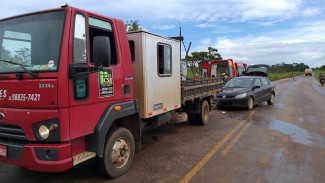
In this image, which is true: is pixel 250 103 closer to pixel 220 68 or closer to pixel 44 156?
pixel 220 68

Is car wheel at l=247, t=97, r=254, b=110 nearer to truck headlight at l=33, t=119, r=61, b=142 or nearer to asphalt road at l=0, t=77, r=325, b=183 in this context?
asphalt road at l=0, t=77, r=325, b=183

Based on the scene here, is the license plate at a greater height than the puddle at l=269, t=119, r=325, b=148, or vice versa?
the license plate

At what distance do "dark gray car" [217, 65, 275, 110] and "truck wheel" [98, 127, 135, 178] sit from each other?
7.51 m

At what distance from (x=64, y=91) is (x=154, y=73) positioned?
7.46 feet

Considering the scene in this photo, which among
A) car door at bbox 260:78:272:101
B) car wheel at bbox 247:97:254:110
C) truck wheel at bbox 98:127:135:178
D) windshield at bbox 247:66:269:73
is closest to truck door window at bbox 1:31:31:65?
truck wheel at bbox 98:127:135:178

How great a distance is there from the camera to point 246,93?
11055 mm

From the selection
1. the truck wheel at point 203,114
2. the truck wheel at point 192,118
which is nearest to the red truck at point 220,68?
the truck wheel at point 203,114

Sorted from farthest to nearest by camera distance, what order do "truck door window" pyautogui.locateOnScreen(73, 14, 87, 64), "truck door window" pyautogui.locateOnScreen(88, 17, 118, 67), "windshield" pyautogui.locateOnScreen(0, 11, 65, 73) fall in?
"truck door window" pyautogui.locateOnScreen(88, 17, 118, 67)
"truck door window" pyautogui.locateOnScreen(73, 14, 87, 64)
"windshield" pyautogui.locateOnScreen(0, 11, 65, 73)

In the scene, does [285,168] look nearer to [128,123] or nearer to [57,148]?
[128,123]

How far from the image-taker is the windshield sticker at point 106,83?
3756 millimetres

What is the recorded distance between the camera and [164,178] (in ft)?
13.4

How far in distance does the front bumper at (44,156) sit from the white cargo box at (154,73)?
191 centimetres

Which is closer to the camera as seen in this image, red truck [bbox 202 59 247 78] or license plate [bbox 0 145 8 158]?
license plate [bbox 0 145 8 158]

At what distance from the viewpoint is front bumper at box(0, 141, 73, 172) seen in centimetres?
317
